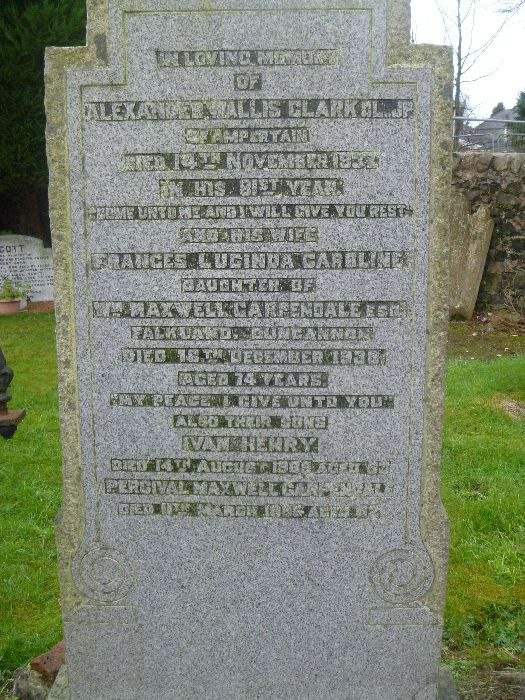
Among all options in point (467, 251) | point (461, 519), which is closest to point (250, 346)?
point (461, 519)

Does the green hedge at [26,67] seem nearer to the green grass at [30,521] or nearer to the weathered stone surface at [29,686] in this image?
the green grass at [30,521]

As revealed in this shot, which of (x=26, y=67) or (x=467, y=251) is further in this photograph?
(x=26, y=67)

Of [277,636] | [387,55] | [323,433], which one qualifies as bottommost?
[277,636]

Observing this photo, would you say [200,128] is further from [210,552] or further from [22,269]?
[22,269]

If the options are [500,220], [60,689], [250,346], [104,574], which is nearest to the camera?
[250,346]

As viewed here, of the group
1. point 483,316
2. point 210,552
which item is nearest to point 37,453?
point 210,552

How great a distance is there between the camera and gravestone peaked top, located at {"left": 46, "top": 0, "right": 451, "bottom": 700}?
103 inches

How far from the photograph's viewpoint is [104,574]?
2.92 meters

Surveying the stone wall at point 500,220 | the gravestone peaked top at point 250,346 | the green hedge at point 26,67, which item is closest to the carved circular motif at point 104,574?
the gravestone peaked top at point 250,346

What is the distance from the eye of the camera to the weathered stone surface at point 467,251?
10.0 metres

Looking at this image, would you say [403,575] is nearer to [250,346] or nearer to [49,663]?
[250,346]

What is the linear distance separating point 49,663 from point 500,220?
890 cm

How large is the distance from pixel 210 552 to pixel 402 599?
805 mm

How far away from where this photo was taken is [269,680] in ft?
9.66
